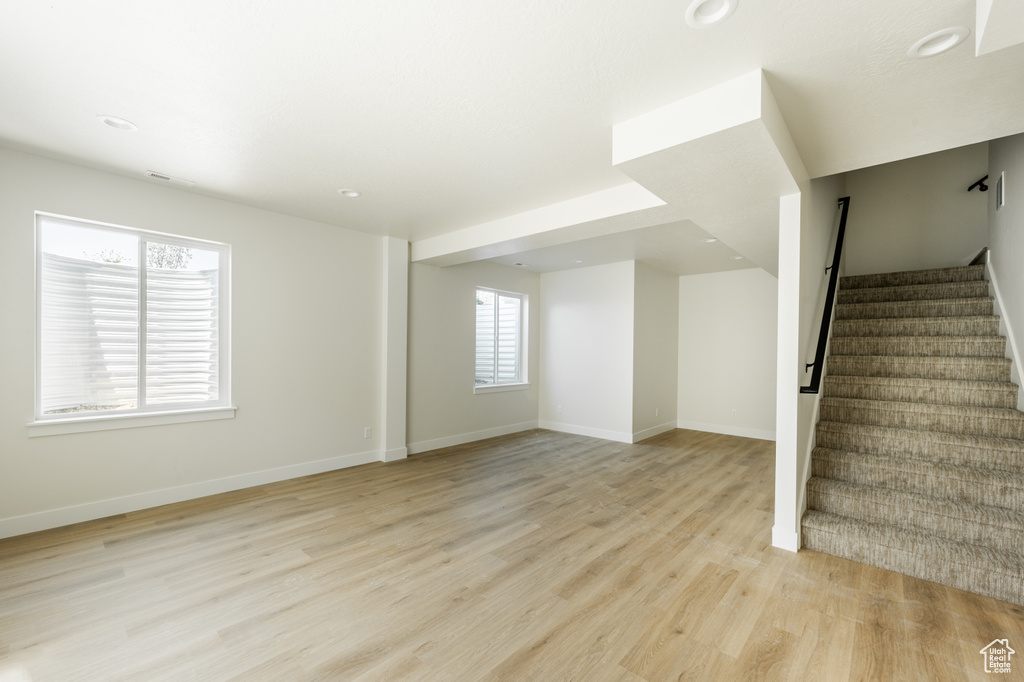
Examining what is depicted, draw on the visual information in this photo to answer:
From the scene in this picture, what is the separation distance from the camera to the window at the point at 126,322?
314 centimetres

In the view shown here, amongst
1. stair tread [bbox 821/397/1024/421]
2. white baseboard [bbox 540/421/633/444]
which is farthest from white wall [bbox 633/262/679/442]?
stair tread [bbox 821/397/1024/421]

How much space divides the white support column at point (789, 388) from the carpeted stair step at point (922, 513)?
0.31 m

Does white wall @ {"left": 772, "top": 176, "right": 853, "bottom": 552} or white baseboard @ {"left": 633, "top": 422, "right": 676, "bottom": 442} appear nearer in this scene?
white wall @ {"left": 772, "top": 176, "right": 853, "bottom": 552}

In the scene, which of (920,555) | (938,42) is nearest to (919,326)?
(920,555)

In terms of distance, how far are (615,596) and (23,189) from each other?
4619 millimetres

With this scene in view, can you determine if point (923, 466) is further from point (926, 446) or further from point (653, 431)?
point (653, 431)

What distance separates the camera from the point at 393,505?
3584 millimetres

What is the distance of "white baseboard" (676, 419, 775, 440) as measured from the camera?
6.16 meters

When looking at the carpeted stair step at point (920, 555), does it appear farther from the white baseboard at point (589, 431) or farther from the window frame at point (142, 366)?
the window frame at point (142, 366)

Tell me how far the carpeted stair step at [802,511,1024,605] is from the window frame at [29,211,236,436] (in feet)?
15.4

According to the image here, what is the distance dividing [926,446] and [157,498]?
5.74 metres

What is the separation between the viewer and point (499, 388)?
6.46 meters

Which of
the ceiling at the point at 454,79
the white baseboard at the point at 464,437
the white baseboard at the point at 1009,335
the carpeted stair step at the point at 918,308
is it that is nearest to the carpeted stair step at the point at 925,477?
the white baseboard at the point at 1009,335

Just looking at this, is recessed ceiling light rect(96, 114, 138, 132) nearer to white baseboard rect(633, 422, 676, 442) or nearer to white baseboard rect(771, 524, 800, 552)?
white baseboard rect(771, 524, 800, 552)
